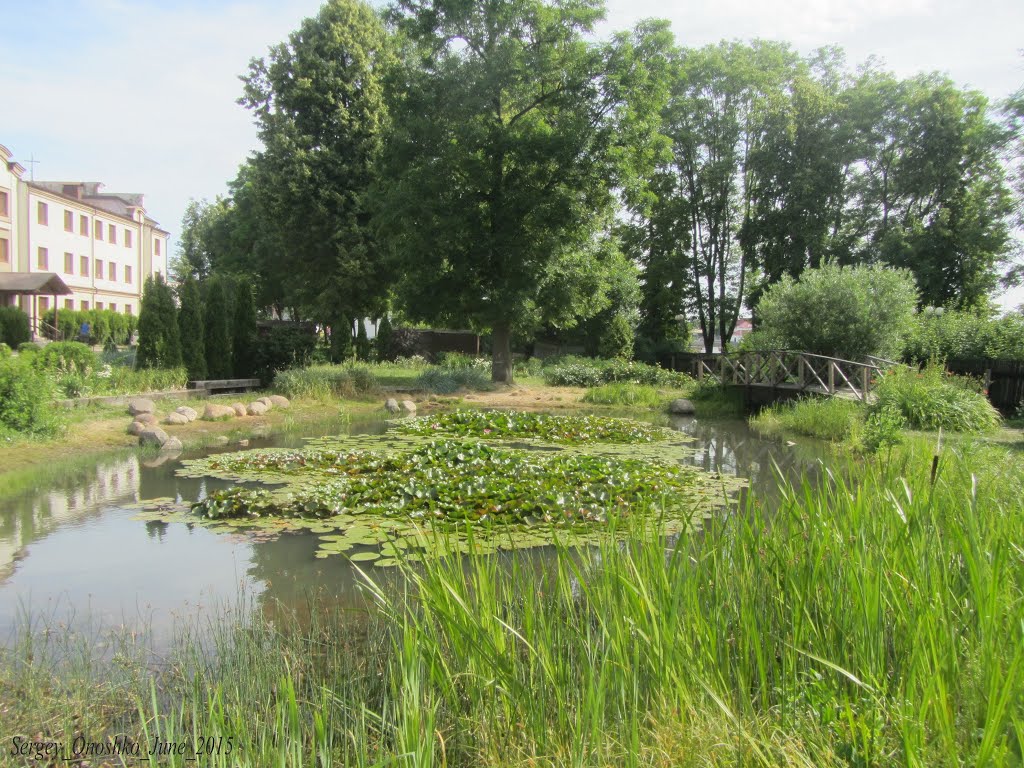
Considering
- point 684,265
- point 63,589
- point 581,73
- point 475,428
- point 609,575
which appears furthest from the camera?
point 684,265

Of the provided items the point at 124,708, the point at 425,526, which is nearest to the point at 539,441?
the point at 425,526

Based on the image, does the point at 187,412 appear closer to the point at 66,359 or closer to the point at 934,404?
the point at 66,359

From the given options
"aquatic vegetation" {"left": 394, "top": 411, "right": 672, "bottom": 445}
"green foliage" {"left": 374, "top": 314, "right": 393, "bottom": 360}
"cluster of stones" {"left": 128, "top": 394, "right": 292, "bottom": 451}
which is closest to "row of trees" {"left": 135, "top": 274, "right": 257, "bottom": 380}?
"cluster of stones" {"left": 128, "top": 394, "right": 292, "bottom": 451}

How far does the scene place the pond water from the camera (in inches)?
187

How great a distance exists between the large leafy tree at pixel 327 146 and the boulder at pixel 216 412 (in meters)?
12.8

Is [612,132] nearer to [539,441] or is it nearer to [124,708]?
[539,441]

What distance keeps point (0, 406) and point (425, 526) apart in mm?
6902

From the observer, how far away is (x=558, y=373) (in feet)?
78.5

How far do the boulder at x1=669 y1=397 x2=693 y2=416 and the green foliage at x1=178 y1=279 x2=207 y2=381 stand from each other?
37.5 ft

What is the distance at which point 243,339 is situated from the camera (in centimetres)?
1941

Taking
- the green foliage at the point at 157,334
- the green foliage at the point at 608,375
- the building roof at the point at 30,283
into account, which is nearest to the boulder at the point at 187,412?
the green foliage at the point at 157,334

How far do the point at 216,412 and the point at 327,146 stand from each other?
50.1ft

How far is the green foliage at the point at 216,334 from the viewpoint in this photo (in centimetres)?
1850

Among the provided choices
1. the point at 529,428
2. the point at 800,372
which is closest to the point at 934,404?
the point at 800,372
